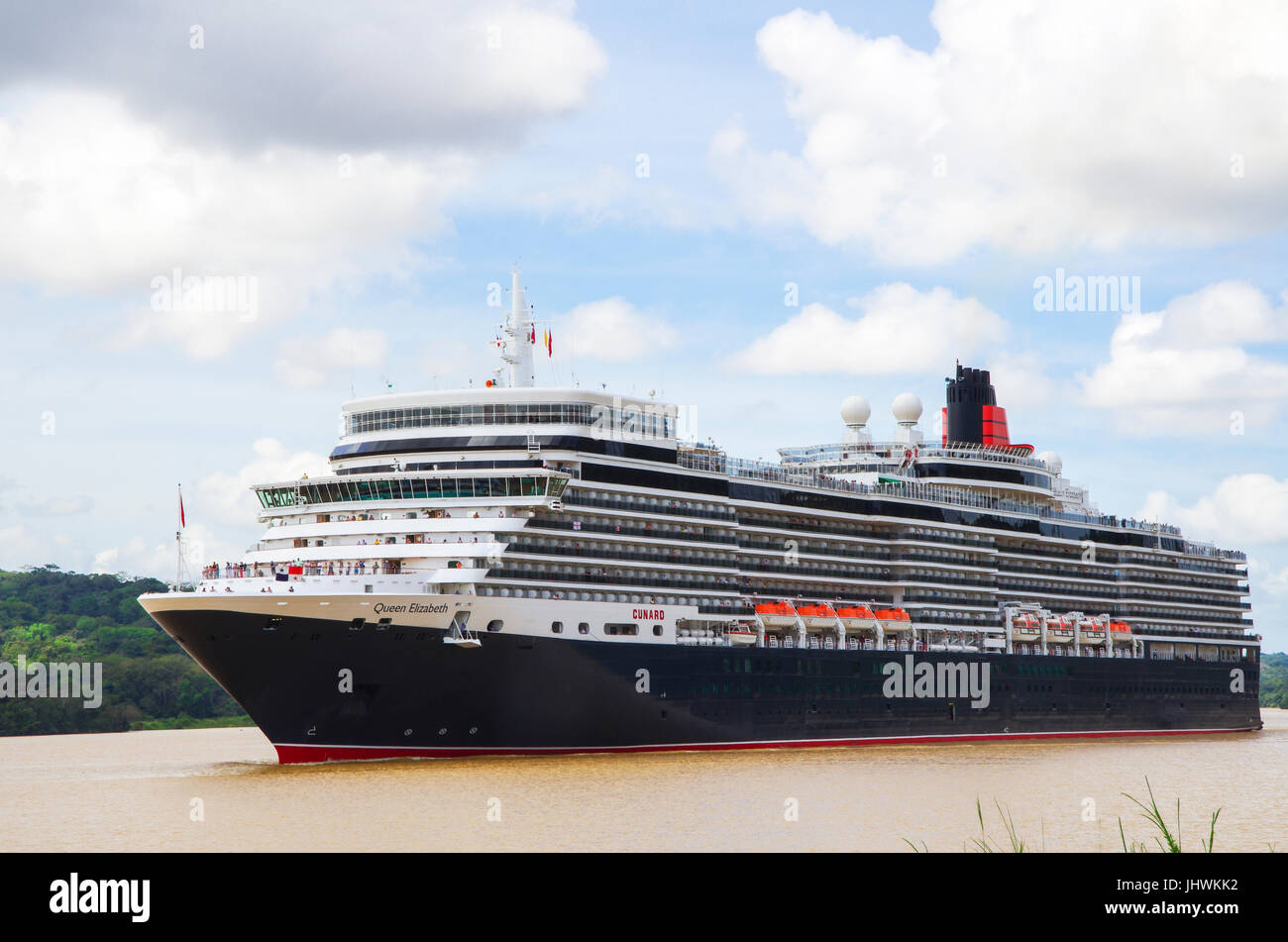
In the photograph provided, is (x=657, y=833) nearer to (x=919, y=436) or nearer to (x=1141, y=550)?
(x=919, y=436)

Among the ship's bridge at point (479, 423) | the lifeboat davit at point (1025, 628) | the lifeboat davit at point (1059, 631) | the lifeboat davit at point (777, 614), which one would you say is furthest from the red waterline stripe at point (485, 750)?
the lifeboat davit at point (1059, 631)

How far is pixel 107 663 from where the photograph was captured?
358 ft

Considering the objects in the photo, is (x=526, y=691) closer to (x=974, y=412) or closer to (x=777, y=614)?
(x=777, y=614)

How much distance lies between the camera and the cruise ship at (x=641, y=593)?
153 ft

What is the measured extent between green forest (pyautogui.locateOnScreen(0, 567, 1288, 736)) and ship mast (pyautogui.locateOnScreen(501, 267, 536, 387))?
5480 centimetres

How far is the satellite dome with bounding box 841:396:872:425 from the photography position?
8075 centimetres

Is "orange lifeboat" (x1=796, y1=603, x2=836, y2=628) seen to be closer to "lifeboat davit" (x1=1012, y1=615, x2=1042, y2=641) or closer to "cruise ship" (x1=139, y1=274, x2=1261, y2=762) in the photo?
"cruise ship" (x1=139, y1=274, x2=1261, y2=762)

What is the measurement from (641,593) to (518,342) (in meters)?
11.7

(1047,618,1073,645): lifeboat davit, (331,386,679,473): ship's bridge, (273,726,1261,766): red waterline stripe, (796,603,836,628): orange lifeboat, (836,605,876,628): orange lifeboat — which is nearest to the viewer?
(273,726,1261,766): red waterline stripe

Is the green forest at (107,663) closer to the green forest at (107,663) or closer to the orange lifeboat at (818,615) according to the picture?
the green forest at (107,663)

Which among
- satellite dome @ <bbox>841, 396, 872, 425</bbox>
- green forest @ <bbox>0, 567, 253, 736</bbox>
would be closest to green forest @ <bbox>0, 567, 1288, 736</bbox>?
green forest @ <bbox>0, 567, 253, 736</bbox>

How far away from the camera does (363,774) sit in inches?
1668
